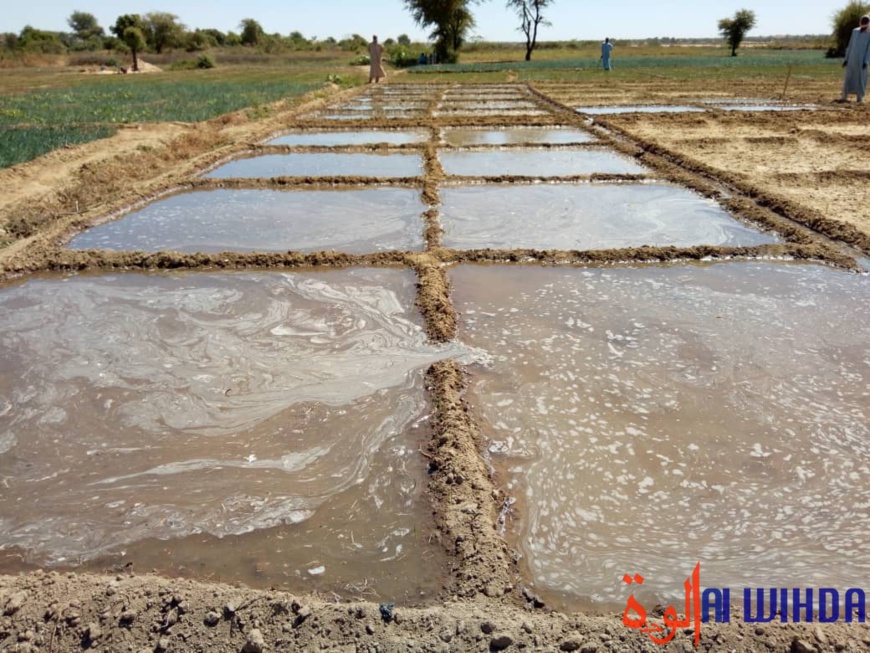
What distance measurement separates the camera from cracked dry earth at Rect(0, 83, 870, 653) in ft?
6.50

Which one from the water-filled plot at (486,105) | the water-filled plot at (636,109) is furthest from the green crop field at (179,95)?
the water-filled plot at (636,109)

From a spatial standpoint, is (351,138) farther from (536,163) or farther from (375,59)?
(375,59)

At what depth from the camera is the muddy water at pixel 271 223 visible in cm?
550

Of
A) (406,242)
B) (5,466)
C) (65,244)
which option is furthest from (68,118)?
(5,466)

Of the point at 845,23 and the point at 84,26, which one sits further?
the point at 84,26

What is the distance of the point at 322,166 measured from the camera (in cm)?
863

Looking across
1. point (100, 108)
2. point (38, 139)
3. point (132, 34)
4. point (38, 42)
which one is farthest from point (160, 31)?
point (38, 139)

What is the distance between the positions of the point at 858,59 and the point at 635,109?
510cm

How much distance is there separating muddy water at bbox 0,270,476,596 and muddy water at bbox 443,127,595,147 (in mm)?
6662

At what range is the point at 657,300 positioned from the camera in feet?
13.9

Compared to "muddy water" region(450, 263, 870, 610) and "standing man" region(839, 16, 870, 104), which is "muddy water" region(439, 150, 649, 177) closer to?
"muddy water" region(450, 263, 870, 610)

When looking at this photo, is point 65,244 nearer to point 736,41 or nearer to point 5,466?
point 5,466

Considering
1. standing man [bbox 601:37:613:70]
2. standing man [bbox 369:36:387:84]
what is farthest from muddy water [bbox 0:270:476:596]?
standing man [bbox 601:37:613:70]

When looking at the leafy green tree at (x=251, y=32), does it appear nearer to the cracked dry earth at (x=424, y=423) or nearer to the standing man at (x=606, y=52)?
the standing man at (x=606, y=52)
